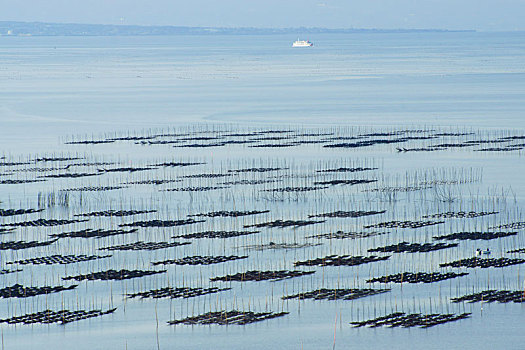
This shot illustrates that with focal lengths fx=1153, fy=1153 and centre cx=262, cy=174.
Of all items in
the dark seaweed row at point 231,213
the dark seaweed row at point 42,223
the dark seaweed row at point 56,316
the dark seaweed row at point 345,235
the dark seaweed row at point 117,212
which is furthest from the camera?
the dark seaweed row at point 117,212

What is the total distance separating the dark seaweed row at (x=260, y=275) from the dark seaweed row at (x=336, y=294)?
60.6 inches

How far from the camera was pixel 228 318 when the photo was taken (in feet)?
76.1

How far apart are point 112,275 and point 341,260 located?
551cm

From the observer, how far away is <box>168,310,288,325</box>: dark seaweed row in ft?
75.3

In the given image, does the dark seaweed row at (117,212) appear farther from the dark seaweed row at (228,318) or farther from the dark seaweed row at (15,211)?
the dark seaweed row at (228,318)

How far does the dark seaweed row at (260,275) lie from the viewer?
2638 centimetres

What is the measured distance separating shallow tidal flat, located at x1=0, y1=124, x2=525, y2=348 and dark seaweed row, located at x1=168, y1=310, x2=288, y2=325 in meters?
0.05

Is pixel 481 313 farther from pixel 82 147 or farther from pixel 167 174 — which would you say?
pixel 82 147

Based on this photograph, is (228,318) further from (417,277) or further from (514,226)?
(514,226)

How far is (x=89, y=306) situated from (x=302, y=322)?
4.67m

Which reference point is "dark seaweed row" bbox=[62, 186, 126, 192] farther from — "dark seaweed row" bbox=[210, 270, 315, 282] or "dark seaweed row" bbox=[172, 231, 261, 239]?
"dark seaweed row" bbox=[210, 270, 315, 282]

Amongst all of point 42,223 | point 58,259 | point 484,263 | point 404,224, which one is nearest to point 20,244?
point 58,259

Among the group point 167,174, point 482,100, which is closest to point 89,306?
point 167,174

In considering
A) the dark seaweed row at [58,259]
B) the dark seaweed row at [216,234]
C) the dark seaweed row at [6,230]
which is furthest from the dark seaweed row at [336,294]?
the dark seaweed row at [6,230]
